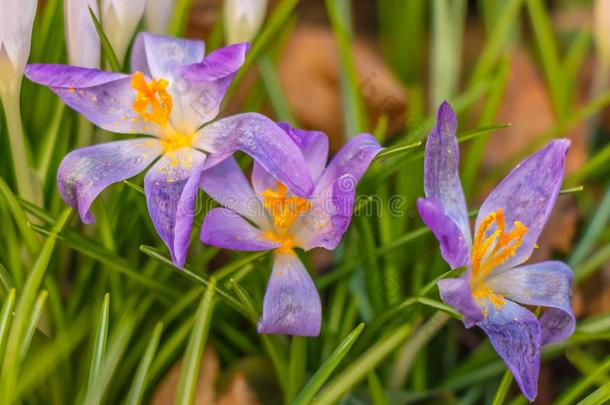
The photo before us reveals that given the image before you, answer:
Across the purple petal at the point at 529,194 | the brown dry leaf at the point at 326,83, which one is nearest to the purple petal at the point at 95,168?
the purple petal at the point at 529,194

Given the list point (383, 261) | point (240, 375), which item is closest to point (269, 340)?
point (240, 375)

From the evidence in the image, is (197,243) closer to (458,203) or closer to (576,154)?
(458,203)

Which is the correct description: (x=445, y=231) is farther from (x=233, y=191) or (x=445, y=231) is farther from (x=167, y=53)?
(x=167, y=53)

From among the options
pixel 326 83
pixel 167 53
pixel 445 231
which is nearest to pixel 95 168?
pixel 167 53

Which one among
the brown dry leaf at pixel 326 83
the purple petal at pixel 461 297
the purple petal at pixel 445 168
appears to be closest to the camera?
the purple petal at pixel 461 297

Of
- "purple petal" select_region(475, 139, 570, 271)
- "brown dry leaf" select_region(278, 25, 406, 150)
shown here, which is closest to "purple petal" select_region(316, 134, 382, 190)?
"purple petal" select_region(475, 139, 570, 271)

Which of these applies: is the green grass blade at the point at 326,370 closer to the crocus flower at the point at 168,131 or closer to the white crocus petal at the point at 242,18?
the crocus flower at the point at 168,131
